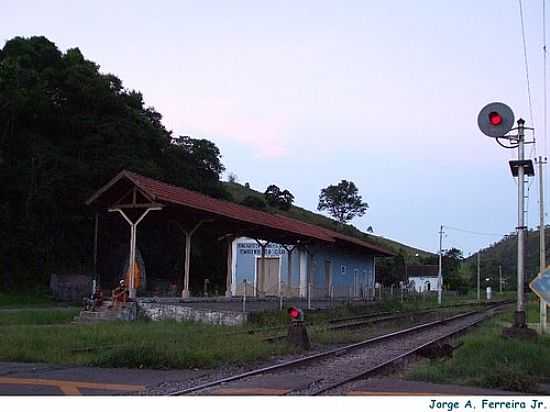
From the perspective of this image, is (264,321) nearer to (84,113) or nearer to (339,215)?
(84,113)

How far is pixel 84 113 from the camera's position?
41.5 m

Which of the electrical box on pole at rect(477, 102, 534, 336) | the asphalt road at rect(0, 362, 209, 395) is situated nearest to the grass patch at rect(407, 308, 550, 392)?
the electrical box on pole at rect(477, 102, 534, 336)

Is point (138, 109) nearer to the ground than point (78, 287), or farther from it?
farther from it

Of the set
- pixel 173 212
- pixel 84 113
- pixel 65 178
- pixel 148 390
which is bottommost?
pixel 148 390

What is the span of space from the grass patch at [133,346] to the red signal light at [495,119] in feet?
20.6

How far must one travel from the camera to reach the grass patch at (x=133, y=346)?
12695 millimetres

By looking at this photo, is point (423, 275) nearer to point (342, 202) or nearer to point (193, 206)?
point (342, 202)

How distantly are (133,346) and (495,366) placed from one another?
6358 millimetres

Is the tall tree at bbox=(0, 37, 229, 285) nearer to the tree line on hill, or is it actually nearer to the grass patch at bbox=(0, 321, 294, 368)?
the tree line on hill

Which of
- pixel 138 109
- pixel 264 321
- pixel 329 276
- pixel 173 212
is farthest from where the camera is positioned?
pixel 138 109

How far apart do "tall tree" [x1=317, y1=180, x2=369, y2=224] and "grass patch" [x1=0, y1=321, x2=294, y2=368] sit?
8110 centimetres
